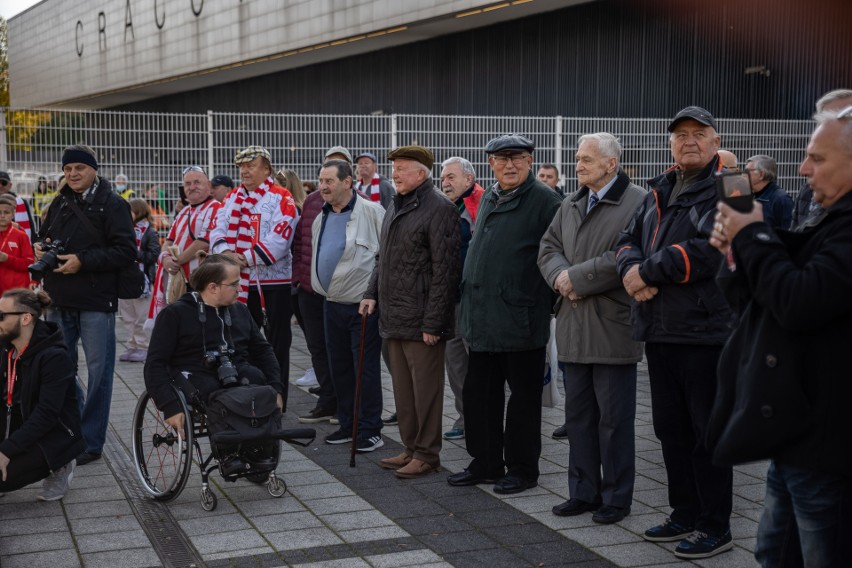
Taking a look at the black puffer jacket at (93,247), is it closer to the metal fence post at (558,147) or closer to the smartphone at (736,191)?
the smartphone at (736,191)

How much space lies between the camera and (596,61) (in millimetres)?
22391

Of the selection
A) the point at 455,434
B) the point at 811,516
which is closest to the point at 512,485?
the point at 455,434

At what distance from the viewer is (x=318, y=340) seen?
8.38 meters

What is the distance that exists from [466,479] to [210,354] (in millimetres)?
1666

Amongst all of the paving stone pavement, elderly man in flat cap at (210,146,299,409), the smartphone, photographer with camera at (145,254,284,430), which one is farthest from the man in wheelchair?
the smartphone

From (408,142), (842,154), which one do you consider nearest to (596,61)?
(408,142)

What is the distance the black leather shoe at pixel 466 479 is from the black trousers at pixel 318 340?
2108 mm

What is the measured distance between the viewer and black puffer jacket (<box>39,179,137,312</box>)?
22.3ft

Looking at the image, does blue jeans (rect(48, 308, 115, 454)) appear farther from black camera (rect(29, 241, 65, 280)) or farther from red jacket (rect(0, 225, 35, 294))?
red jacket (rect(0, 225, 35, 294))

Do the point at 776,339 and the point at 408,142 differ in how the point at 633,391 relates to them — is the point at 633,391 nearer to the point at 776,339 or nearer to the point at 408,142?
the point at 776,339

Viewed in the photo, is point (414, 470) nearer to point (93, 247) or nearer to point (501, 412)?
point (501, 412)

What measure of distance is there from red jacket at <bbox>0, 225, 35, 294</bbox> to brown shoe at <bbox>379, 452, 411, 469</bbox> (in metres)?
3.37

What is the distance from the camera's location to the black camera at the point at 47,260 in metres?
6.65

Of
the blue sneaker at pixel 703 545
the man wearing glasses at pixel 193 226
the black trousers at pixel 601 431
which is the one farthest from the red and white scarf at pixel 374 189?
the blue sneaker at pixel 703 545
